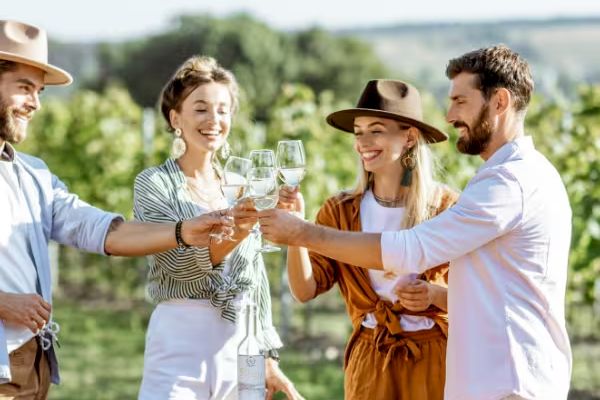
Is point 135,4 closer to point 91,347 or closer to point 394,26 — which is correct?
point 394,26

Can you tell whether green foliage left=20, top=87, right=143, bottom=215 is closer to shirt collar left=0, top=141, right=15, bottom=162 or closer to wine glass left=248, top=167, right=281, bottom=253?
shirt collar left=0, top=141, right=15, bottom=162

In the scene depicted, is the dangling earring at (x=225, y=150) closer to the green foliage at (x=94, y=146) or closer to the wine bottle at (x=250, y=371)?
the wine bottle at (x=250, y=371)

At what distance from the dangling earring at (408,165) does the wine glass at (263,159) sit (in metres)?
0.94

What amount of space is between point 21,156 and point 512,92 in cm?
165

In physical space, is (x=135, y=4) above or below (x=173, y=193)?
above

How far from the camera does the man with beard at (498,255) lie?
347 cm

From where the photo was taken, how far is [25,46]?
12.5 feet

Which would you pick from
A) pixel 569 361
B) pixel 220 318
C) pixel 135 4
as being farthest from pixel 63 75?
pixel 135 4

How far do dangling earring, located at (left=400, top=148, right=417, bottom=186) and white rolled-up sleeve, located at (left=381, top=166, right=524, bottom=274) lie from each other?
72cm

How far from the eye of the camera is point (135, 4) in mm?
47406

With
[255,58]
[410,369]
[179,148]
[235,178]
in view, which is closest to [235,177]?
[235,178]

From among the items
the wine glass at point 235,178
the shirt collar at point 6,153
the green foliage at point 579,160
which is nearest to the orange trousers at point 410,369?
the wine glass at point 235,178

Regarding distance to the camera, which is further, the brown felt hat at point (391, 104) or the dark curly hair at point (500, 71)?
the brown felt hat at point (391, 104)

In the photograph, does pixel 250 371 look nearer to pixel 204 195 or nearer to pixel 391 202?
pixel 204 195
